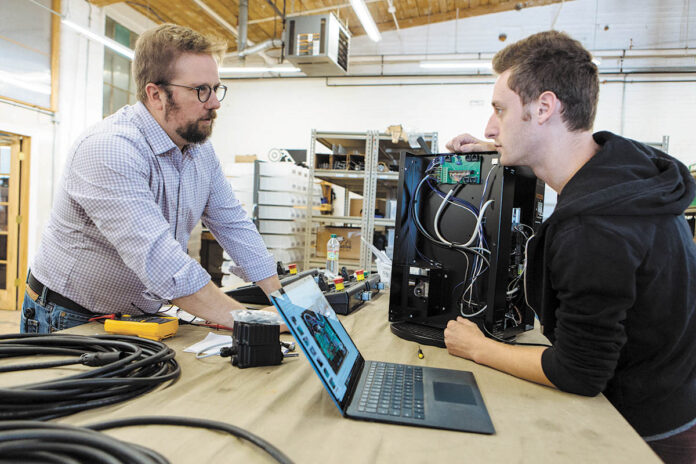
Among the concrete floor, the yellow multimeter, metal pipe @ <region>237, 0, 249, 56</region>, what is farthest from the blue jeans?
metal pipe @ <region>237, 0, 249, 56</region>

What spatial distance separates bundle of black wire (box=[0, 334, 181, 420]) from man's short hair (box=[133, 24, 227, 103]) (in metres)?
0.80

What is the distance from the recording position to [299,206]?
4.95 metres

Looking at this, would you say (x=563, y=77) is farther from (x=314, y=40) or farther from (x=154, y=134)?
(x=314, y=40)

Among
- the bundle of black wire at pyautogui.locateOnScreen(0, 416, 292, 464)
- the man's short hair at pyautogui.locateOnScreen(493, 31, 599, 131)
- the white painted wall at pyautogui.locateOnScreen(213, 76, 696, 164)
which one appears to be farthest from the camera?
the white painted wall at pyautogui.locateOnScreen(213, 76, 696, 164)

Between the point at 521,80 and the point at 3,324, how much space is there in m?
5.24

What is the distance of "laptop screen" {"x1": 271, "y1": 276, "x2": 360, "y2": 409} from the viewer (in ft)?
2.23

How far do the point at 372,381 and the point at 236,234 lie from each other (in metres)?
0.90

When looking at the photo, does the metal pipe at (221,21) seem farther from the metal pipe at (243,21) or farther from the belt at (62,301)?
the belt at (62,301)

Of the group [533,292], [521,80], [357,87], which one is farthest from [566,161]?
[357,87]

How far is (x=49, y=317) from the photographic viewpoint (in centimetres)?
121

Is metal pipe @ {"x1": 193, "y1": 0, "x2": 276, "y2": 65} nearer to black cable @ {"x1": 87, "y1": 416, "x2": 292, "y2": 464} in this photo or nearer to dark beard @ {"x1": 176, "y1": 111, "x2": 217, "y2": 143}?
dark beard @ {"x1": 176, "y1": 111, "x2": 217, "y2": 143}

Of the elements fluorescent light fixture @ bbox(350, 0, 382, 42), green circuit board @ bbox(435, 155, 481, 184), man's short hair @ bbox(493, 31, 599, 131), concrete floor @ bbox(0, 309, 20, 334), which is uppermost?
fluorescent light fixture @ bbox(350, 0, 382, 42)

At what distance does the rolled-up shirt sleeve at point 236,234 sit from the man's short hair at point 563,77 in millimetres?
971

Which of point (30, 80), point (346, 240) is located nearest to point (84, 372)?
point (346, 240)
